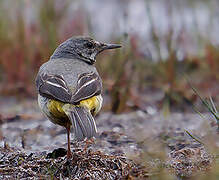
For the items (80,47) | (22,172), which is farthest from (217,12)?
(22,172)

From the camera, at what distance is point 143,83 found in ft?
28.7

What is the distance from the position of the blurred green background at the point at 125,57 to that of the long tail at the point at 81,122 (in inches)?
102

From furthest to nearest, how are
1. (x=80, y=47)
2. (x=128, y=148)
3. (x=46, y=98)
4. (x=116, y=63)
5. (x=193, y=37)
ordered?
(x=193, y=37) < (x=116, y=63) < (x=80, y=47) < (x=128, y=148) < (x=46, y=98)

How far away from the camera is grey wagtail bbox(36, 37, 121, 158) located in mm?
4898

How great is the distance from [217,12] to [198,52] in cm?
75

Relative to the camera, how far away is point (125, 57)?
7.89 metres

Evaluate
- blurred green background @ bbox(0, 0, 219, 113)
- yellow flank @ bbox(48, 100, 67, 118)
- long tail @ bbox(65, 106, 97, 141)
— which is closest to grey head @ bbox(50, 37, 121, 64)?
blurred green background @ bbox(0, 0, 219, 113)

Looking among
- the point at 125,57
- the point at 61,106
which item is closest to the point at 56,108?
the point at 61,106

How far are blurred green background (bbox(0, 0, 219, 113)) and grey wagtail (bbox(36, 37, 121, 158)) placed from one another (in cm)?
184

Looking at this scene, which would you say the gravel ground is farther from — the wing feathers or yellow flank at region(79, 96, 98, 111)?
the wing feathers

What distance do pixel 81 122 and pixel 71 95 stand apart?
34cm

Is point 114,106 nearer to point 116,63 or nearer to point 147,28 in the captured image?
point 116,63

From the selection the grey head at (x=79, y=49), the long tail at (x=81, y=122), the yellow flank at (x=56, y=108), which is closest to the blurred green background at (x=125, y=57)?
the grey head at (x=79, y=49)

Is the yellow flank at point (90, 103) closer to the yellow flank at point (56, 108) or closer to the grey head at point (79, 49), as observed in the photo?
the yellow flank at point (56, 108)
